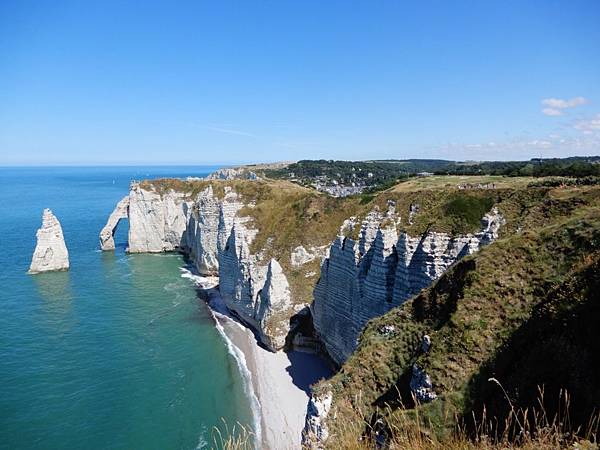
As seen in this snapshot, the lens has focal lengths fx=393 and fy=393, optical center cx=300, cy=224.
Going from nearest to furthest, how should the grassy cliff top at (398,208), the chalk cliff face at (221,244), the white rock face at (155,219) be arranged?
the grassy cliff top at (398,208) < the chalk cliff face at (221,244) < the white rock face at (155,219)

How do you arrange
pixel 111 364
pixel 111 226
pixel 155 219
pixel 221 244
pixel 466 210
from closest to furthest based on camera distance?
pixel 466 210, pixel 111 364, pixel 221 244, pixel 155 219, pixel 111 226

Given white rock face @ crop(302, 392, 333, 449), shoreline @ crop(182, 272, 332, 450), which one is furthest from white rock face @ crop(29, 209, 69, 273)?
white rock face @ crop(302, 392, 333, 449)

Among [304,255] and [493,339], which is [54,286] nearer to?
[304,255]

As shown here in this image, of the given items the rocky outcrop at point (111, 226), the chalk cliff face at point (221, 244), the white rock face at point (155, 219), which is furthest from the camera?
the rocky outcrop at point (111, 226)

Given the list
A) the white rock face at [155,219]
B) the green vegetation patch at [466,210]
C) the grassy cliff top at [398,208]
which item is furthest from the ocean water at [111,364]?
the green vegetation patch at [466,210]

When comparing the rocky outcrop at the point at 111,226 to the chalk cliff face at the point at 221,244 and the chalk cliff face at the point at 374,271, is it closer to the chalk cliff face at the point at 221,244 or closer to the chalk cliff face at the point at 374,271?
the chalk cliff face at the point at 221,244

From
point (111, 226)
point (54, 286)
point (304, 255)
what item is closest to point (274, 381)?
point (304, 255)
